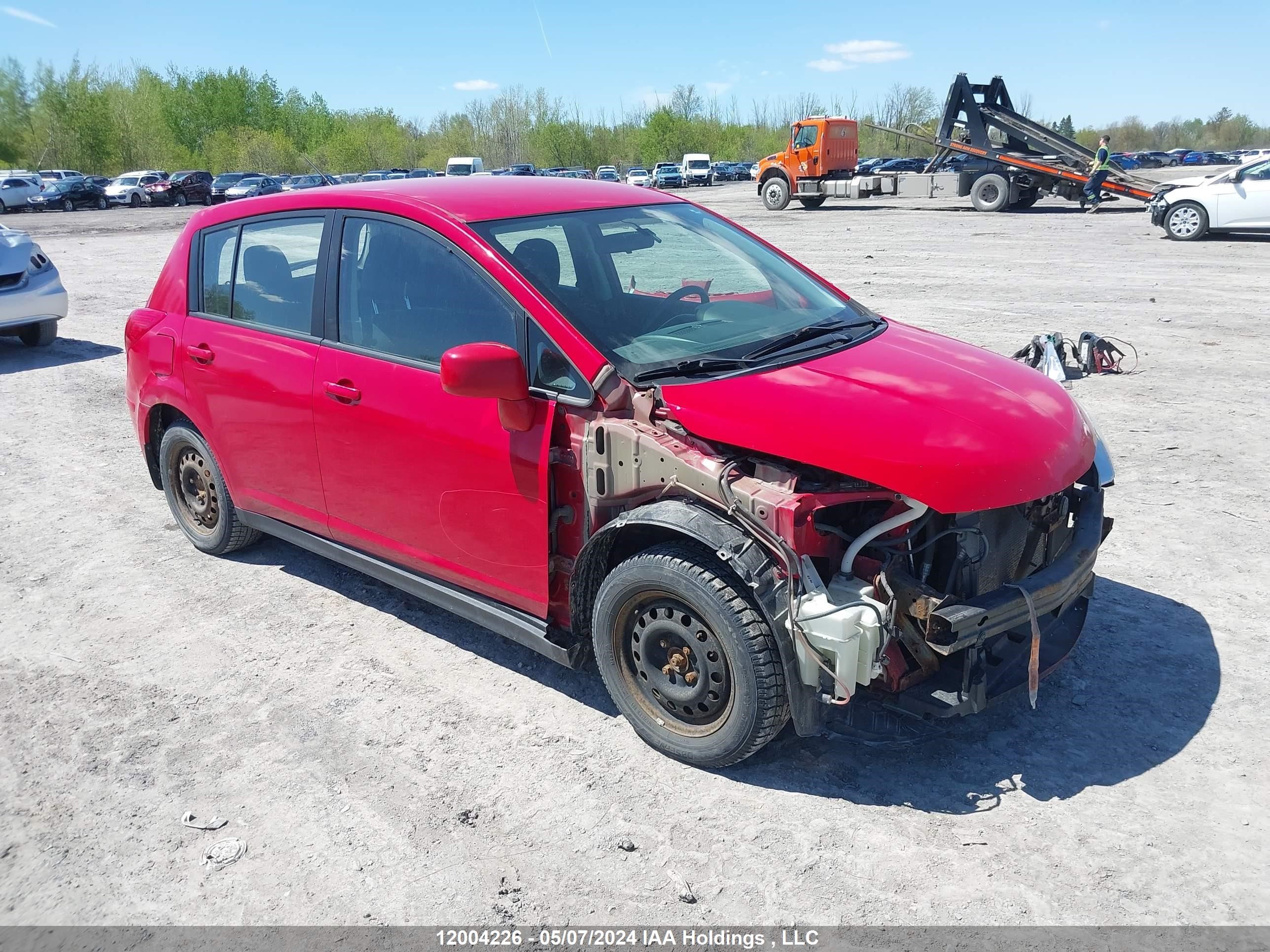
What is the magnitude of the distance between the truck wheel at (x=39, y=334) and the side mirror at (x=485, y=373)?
32.7ft

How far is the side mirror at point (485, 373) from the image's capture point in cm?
322

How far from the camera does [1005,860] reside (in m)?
2.84

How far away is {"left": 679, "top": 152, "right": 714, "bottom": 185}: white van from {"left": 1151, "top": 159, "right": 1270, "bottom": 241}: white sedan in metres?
45.6

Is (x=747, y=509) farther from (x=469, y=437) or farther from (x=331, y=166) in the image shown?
(x=331, y=166)

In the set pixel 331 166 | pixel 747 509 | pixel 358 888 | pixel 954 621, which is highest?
pixel 331 166

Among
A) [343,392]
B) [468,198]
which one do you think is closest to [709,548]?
[343,392]

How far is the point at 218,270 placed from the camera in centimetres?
479

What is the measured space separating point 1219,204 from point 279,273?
1886cm

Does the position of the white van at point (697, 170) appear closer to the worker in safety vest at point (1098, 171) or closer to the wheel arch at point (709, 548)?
the worker in safety vest at point (1098, 171)

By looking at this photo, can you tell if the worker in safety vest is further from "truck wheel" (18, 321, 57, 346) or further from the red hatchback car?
the red hatchback car

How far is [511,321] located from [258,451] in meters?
1.73

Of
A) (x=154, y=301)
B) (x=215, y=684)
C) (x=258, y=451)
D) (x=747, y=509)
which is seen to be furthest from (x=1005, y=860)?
(x=154, y=301)

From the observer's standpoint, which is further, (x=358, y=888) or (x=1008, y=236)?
(x=1008, y=236)

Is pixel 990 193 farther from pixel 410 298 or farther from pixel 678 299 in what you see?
pixel 410 298
